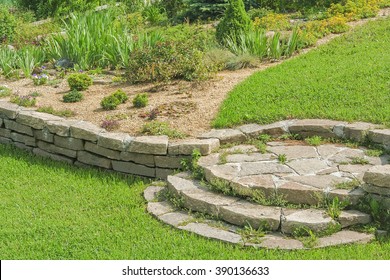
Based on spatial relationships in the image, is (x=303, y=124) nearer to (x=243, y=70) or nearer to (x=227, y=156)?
(x=227, y=156)

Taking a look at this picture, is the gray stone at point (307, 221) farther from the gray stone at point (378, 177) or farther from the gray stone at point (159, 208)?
the gray stone at point (159, 208)

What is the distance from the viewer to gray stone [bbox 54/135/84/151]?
791 cm

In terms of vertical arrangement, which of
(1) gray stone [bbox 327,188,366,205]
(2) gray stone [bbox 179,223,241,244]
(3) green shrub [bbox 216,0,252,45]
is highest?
(3) green shrub [bbox 216,0,252,45]

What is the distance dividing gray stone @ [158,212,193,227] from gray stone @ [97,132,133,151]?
1388 mm

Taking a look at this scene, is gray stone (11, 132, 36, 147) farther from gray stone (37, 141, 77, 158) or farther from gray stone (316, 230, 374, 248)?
gray stone (316, 230, 374, 248)

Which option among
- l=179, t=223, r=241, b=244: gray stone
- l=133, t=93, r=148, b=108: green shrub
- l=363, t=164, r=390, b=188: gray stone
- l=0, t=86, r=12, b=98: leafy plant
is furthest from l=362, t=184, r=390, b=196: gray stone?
l=0, t=86, r=12, b=98: leafy plant

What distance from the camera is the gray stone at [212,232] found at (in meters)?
5.78

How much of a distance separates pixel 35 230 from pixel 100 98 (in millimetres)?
3149

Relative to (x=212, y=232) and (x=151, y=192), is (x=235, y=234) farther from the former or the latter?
(x=151, y=192)

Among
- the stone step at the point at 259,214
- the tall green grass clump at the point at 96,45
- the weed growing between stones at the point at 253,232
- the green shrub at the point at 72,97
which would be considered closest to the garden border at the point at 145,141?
the green shrub at the point at 72,97

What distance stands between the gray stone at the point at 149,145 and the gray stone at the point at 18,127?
68.9 inches

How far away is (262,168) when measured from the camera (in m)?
6.63

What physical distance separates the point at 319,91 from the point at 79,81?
133 inches
